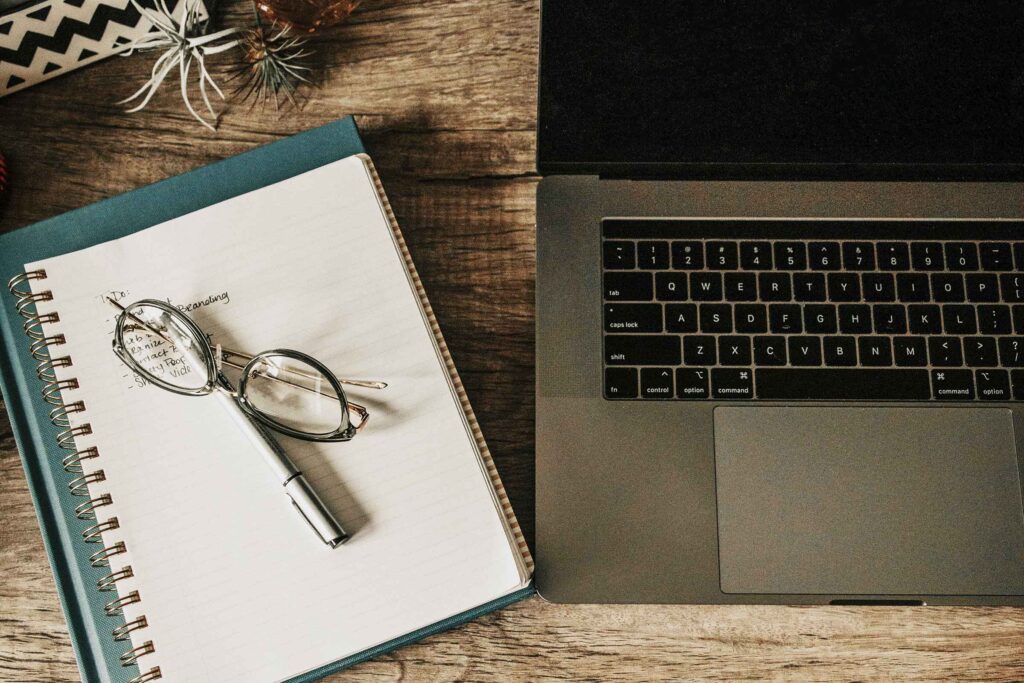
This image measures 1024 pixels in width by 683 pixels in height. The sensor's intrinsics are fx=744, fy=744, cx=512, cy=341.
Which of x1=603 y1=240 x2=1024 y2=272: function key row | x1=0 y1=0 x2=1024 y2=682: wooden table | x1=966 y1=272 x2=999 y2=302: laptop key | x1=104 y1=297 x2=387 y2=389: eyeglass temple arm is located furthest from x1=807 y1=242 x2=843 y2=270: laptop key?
x1=104 y1=297 x2=387 y2=389: eyeglass temple arm

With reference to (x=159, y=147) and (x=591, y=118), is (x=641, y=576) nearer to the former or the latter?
(x=591, y=118)

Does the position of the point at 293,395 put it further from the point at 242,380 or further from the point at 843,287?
the point at 843,287

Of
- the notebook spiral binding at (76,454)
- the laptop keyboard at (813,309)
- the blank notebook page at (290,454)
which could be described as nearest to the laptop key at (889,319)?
the laptop keyboard at (813,309)

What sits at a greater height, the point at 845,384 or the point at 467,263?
the point at 467,263

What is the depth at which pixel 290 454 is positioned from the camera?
0.59 metres

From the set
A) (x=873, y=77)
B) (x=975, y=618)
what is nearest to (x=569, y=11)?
(x=873, y=77)

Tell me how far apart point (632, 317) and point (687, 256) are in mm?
70

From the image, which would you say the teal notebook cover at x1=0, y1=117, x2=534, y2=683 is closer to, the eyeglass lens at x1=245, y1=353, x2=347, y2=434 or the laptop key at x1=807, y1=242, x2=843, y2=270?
the eyeglass lens at x1=245, y1=353, x2=347, y2=434

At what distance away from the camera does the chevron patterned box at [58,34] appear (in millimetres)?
615

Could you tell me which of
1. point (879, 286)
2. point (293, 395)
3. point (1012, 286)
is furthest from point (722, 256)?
point (293, 395)

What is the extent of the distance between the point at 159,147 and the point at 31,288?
0.17 m

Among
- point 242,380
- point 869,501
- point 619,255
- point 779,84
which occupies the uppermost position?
point 779,84

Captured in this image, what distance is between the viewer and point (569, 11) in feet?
2.04

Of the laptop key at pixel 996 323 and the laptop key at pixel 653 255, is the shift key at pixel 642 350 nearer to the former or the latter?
the laptop key at pixel 653 255
